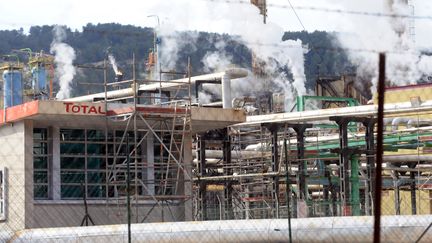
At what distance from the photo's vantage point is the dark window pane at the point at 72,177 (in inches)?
1105

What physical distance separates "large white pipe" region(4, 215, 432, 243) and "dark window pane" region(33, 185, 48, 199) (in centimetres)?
338

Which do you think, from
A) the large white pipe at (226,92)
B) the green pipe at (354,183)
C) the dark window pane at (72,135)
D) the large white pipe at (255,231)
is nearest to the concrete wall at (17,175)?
the dark window pane at (72,135)

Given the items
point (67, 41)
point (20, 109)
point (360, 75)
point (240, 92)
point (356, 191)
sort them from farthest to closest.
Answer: point (67, 41) < point (240, 92) < point (360, 75) < point (356, 191) < point (20, 109)

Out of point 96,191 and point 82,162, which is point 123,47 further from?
point 82,162

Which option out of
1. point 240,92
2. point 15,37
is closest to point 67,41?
point 15,37

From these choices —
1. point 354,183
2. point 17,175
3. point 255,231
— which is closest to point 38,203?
point 17,175

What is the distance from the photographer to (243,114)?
98.9 ft

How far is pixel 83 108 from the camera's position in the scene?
2720 centimetres

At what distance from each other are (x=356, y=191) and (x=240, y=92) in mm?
53765

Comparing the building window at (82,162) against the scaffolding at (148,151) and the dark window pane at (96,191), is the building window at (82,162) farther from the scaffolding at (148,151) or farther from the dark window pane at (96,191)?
the scaffolding at (148,151)

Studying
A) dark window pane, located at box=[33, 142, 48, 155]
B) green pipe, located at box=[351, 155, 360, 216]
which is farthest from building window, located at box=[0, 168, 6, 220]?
green pipe, located at box=[351, 155, 360, 216]

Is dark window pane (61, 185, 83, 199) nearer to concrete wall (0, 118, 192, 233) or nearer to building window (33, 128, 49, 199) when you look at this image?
concrete wall (0, 118, 192, 233)

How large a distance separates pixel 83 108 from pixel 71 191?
8.01 ft

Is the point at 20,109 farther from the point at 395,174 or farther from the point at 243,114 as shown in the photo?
the point at 395,174
